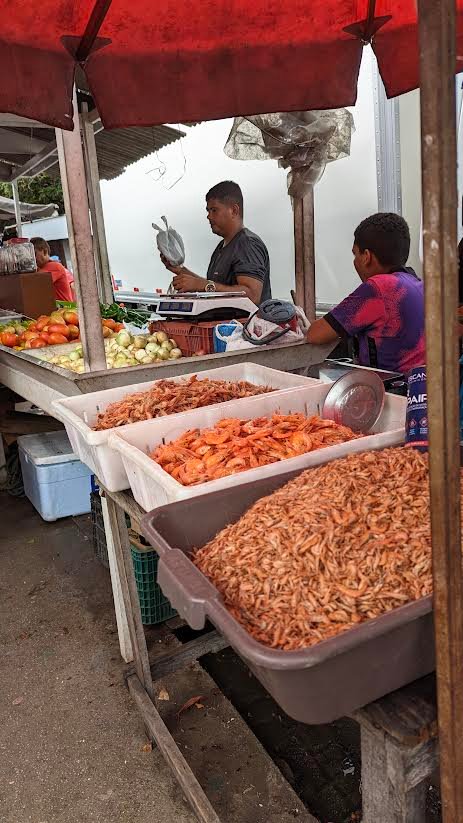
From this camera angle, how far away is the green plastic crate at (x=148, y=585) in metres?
3.06

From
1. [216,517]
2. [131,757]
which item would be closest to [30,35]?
[216,517]

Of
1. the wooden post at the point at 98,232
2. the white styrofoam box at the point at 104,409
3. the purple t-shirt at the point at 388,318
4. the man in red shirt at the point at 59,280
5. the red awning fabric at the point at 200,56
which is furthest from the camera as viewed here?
the man in red shirt at the point at 59,280

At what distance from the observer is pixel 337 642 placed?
914mm

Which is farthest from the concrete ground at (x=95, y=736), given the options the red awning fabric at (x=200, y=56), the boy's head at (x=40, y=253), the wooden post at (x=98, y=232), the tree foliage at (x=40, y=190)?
the tree foliage at (x=40, y=190)

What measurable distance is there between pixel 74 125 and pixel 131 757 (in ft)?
8.71

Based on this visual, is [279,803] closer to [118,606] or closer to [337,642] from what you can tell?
[118,606]

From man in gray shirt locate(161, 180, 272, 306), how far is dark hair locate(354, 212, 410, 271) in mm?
1089

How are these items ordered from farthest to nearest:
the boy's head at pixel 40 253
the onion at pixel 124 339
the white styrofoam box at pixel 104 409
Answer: the boy's head at pixel 40 253 → the onion at pixel 124 339 → the white styrofoam box at pixel 104 409

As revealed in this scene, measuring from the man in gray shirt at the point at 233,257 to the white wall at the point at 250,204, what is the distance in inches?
24.4

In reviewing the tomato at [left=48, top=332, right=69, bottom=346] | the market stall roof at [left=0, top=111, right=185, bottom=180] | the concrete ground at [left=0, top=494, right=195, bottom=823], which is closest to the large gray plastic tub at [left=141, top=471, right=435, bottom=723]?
the concrete ground at [left=0, top=494, right=195, bottom=823]

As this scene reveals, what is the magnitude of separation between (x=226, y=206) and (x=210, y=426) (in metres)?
2.71

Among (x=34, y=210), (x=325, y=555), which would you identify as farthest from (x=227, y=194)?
(x=34, y=210)

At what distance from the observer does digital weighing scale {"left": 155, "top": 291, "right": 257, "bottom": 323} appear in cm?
341

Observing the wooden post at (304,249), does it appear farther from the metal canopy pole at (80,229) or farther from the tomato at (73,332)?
the tomato at (73,332)
